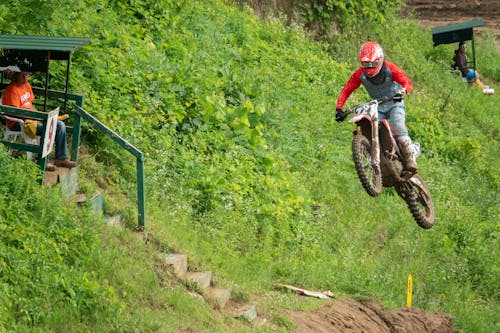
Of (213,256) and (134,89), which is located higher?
(134,89)

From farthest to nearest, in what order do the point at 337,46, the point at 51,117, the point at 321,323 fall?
the point at 337,46 < the point at 321,323 < the point at 51,117

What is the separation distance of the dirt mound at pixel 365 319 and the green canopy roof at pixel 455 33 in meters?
16.7

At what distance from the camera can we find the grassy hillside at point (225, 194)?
14039 mm

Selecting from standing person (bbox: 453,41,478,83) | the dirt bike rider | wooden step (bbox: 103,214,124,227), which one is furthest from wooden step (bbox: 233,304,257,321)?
standing person (bbox: 453,41,478,83)

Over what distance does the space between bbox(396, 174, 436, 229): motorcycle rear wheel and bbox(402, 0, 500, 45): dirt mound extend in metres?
23.6

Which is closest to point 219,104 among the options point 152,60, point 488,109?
point 152,60

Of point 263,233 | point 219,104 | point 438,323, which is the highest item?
point 219,104

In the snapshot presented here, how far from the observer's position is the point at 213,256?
17.1 m

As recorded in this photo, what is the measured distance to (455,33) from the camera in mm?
35438

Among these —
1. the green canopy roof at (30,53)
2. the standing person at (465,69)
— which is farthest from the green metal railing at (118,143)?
the standing person at (465,69)

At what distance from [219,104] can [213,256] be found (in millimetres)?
4013

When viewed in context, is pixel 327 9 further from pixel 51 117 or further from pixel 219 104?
pixel 51 117

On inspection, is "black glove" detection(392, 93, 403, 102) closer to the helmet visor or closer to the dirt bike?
the dirt bike

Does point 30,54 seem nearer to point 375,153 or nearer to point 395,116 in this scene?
point 375,153
